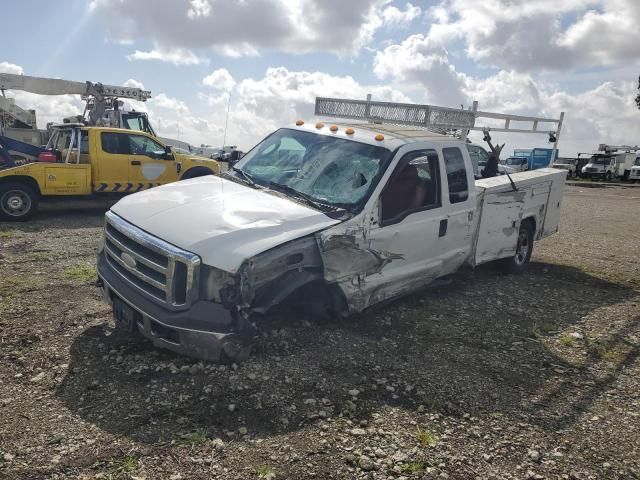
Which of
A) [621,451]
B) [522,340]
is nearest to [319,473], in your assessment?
[621,451]

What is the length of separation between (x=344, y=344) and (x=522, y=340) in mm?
1857

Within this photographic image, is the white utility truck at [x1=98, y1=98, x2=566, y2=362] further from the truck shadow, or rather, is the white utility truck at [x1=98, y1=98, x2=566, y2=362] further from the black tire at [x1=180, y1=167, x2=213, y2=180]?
the black tire at [x1=180, y1=167, x2=213, y2=180]

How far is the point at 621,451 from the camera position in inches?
130

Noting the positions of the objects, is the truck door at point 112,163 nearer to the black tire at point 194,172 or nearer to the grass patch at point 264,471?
the black tire at point 194,172

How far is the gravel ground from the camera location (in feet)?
9.77

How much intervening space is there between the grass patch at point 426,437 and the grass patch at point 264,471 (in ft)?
3.23

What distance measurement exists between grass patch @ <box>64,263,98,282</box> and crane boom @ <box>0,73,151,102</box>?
41.3ft

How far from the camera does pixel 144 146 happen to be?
10828 millimetres

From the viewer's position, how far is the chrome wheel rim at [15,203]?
9109 millimetres

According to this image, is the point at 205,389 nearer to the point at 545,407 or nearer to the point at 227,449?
the point at 227,449

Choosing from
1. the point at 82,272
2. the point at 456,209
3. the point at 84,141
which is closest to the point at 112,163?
the point at 84,141

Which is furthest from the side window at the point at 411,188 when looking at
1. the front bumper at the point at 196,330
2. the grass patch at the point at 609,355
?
the grass patch at the point at 609,355

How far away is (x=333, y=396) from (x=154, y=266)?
1.62 meters

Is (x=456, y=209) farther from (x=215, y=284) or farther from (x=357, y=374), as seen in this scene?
(x=215, y=284)
